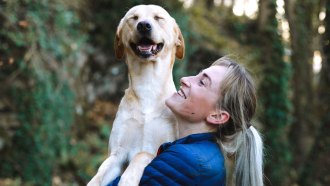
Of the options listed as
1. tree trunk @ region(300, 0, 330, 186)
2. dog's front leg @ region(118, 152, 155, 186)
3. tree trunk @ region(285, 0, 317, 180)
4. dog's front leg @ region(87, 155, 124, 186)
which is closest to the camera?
dog's front leg @ region(118, 152, 155, 186)

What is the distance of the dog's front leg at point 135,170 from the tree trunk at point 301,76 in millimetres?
9884

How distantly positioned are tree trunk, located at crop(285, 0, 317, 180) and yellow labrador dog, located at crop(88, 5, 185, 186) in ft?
31.3

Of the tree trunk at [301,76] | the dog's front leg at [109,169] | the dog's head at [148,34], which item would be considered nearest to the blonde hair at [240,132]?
the dog's head at [148,34]

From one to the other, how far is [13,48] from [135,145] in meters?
4.28

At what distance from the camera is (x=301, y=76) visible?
12.9 metres

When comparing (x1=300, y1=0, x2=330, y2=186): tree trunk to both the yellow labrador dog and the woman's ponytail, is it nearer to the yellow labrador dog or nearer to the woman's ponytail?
the yellow labrador dog

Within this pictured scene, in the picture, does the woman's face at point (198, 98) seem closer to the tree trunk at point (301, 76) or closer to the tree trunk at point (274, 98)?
the tree trunk at point (274, 98)

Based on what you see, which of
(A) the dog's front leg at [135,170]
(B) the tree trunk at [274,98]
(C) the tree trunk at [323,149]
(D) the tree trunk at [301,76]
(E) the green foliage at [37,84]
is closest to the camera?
(A) the dog's front leg at [135,170]

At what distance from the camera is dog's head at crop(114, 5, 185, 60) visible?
2898mm

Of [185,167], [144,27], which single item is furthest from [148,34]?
A: [185,167]

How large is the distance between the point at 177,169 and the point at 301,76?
10.9 m

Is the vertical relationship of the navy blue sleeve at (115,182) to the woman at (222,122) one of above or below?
below

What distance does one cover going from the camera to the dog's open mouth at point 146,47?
2914 mm

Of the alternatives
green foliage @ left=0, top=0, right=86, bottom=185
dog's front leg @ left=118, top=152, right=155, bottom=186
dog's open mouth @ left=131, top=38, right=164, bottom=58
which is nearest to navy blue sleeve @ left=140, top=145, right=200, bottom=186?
dog's front leg @ left=118, top=152, right=155, bottom=186
